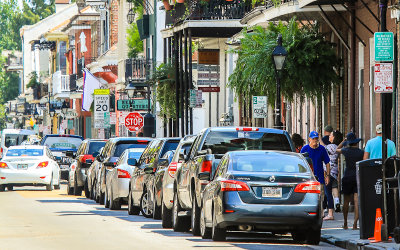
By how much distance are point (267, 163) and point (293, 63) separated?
1156 cm

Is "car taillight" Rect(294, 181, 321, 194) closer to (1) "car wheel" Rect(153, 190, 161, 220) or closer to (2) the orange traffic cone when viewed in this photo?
(2) the orange traffic cone

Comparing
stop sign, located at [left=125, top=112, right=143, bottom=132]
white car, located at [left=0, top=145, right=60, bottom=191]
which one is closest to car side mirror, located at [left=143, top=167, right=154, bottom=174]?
white car, located at [left=0, top=145, right=60, bottom=191]

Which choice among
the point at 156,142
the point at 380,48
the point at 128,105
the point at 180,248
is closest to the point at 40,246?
the point at 180,248

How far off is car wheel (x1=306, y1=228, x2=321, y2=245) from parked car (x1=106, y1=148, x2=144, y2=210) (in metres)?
9.57

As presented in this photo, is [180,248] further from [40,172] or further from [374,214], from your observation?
[40,172]

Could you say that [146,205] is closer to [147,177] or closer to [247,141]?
[147,177]

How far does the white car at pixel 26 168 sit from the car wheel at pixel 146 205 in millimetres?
13911

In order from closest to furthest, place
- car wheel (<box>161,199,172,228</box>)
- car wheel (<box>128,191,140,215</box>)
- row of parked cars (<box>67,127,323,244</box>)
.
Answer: row of parked cars (<box>67,127,323,244</box>) < car wheel (<box>161,199,172,228</box>) < car wheel (<box>128,191,140,215</box>)

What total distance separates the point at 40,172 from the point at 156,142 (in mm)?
13616

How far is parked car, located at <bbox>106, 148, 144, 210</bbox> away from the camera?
2769 centimetres

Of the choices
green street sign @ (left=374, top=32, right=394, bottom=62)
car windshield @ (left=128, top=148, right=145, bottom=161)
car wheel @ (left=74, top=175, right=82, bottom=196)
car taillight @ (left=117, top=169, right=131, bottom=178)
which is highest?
green street sign @ (left=374, top=32, right=394, bottom=62)

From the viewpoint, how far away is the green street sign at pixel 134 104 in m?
54.6

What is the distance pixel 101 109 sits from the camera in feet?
182

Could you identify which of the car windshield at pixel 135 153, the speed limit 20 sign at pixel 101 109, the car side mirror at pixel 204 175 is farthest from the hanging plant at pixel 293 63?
the speed limit 20 sign at pixel 101 109
